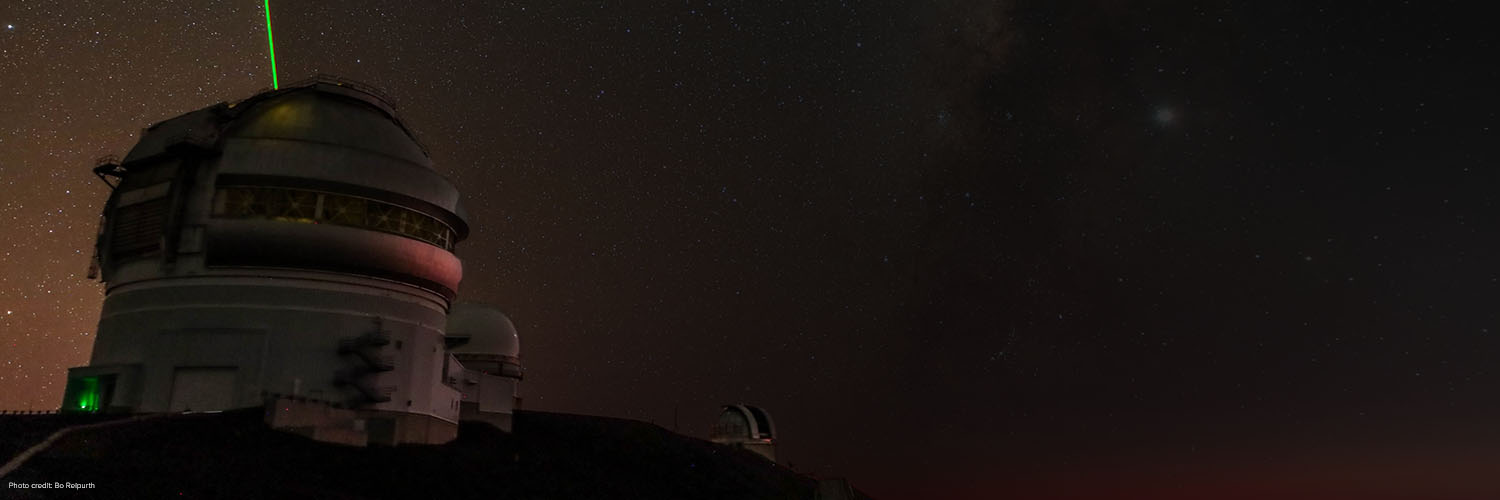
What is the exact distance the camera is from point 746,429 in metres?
→ 69.0

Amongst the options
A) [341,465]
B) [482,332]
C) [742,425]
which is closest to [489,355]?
[482,332]

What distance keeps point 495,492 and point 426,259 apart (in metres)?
10.6

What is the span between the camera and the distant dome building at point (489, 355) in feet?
135

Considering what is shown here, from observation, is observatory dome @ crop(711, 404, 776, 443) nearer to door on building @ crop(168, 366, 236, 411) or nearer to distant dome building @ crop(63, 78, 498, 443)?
distant dome building @ crop(63, 78, 498, 443)

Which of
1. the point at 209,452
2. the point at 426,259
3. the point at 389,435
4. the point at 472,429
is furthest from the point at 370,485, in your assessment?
the point at 472,429

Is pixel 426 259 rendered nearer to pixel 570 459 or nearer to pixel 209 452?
pixel 570 459

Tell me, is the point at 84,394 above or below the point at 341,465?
above

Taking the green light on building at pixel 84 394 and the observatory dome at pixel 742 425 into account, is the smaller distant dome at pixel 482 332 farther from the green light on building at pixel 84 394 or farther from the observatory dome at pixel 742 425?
the observatory dome at pixel 742 425

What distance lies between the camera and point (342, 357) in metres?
29.7

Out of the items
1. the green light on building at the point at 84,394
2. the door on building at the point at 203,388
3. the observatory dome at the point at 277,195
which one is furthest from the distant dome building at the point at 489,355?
the green light on building at the point at 84,394

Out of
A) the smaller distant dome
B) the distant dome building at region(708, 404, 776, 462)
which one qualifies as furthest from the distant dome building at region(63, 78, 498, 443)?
the distant dome building at region(708, 404, 776, 462)

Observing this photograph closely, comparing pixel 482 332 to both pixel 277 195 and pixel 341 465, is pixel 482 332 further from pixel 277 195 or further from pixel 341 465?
pixel 341 465

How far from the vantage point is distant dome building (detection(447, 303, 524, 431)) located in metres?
41.3

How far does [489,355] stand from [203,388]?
19.7 metres
